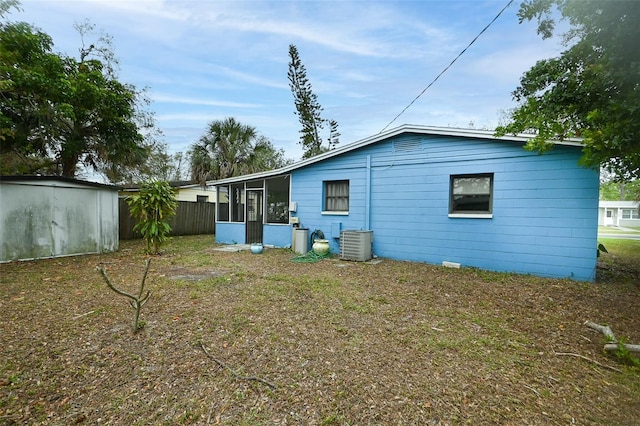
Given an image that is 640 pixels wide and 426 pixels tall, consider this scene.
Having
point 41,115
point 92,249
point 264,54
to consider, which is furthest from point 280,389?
point 41,115

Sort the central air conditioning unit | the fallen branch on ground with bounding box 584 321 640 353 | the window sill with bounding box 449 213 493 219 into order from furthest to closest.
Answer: the central air conditioning unit, the window sill with bounding box 449 213 493 219, the fallen branch on ground with bounding box 584 321 640 353

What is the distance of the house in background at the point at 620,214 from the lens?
Result: 101 feet

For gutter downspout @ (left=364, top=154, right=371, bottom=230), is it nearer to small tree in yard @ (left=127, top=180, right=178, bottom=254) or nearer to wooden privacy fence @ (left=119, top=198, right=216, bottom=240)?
small tree in yard @ (left=127, top=180, right=178, bottom=254)

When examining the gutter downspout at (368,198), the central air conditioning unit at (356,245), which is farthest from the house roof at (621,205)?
the central air conditioning unit at (356,245)

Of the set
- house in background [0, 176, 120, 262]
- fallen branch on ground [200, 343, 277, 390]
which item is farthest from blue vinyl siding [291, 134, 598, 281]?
house in background [0, 176, 120, 262]

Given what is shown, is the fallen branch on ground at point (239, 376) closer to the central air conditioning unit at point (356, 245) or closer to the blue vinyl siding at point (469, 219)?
the central air conditioning unit at point (356, 245)

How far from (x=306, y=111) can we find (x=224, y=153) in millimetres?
8977

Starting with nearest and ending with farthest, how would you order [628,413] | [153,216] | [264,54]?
[628,413], [153,216], [264,54]

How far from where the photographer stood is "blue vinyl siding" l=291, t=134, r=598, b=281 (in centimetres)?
568

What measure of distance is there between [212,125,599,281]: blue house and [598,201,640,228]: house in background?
118 feet

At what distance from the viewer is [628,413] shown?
6.55 feet

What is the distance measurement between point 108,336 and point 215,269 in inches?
134

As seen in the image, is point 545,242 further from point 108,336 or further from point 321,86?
point 321,86

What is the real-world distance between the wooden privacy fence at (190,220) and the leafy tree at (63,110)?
2.93 metres
